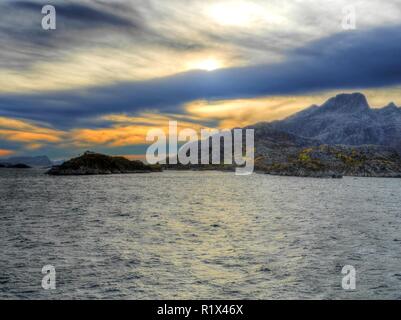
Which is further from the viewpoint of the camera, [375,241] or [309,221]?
[309,221]

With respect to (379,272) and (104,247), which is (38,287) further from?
(379,272)

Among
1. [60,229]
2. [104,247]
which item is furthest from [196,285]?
[60,229]

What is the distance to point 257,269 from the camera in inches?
1264

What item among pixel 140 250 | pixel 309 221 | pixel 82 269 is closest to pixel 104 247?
pixel 140 250

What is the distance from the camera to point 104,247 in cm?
4141

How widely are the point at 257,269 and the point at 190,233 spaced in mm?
19594
